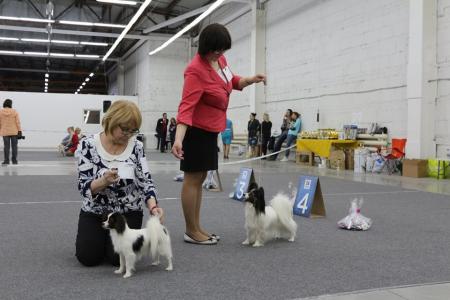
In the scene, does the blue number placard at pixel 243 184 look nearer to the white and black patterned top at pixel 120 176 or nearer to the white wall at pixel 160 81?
the white and black patterned top at pixel 120 176

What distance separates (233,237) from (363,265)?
101cm

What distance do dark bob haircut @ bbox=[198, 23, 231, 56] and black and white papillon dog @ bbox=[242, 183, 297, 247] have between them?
92 centimetres

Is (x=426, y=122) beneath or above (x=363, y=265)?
above

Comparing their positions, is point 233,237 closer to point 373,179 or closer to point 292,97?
point 373,179

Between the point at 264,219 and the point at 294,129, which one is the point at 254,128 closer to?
the point at 294,129

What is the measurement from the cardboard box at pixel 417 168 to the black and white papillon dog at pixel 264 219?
5.92 m

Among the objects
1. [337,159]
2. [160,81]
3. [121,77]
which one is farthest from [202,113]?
[121,77]

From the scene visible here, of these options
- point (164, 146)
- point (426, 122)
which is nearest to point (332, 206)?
point (426, 122)

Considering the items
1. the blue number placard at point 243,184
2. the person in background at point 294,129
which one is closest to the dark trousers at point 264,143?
the person in background at point 294,129

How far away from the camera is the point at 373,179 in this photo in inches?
320

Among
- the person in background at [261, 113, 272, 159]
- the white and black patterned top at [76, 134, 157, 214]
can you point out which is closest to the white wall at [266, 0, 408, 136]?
the person in background at [261, 113, 272, 159]

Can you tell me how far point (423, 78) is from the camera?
28.7ft

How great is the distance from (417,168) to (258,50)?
7880 millimetres

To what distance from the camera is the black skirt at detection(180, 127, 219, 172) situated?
120 inches
